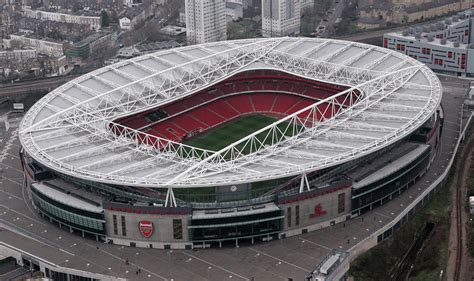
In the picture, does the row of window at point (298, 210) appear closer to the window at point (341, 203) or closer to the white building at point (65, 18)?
the window at point (341, 203)

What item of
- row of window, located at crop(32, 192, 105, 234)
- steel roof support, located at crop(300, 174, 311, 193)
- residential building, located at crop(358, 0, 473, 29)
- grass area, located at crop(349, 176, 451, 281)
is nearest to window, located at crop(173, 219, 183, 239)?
row of window, located at crop(32, 192, 105, 234)

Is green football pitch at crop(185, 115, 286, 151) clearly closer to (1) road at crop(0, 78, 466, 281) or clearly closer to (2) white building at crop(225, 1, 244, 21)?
(1) road at crop(0, 78, 466, 281)

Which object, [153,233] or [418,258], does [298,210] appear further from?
[153,233]

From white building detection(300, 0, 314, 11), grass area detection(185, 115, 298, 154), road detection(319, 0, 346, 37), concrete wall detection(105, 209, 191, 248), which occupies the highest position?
white building detection(300, 0, 314, 11)

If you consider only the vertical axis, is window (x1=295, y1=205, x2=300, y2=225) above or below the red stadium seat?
below

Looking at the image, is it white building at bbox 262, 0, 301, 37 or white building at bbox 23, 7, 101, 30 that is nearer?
white building at bbox 262, 0, 301, 37

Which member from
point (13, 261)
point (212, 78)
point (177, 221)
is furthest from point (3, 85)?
point (177, 221)

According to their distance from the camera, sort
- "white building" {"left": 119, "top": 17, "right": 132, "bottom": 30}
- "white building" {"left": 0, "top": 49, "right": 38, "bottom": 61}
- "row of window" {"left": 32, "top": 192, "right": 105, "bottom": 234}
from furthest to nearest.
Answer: "white building" {"left": 119, "top": 17, "right": 132, "bottom": 30} < "white building" {"left": 0, "top": 49, "right": 38, "bottom": 61} < "row of window" {"left": 32, "top": 192, "right": 105, "bottom": 234}
